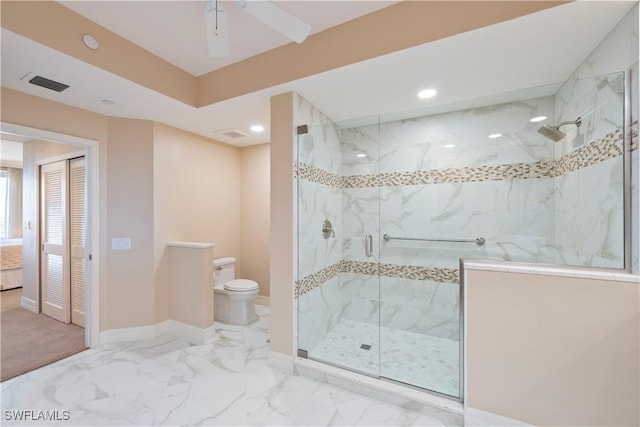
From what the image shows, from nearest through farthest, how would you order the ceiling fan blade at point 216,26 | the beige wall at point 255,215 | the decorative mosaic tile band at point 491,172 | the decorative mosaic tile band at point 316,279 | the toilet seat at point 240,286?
the ceiling fan blade at point 216,26, the decorative mosaic tile band at point 491,172, the decorative mosaic tile band at point 316,279, the toilet seat at point 240,286, the beige wall at point 255,215

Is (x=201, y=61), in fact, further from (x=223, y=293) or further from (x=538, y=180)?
(x=538, y=180)

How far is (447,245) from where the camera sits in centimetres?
277

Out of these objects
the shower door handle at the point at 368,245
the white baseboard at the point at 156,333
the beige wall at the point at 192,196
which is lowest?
the white baseboard at the point at 156,333

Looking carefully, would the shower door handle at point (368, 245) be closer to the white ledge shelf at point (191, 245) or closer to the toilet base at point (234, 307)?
the toilet base at point (234, 307)

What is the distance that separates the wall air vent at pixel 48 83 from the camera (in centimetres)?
197

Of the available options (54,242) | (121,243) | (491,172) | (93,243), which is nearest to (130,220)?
(121,243)

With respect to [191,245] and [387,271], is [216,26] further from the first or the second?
[387,271]

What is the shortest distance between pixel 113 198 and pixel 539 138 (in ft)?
13.3

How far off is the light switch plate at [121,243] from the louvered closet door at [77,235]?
586mm

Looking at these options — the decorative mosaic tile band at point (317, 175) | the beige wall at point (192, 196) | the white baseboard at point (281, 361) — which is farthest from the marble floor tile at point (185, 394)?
the decorative mosaic tile band at point (317, 175)

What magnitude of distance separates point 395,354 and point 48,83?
359 centimetres

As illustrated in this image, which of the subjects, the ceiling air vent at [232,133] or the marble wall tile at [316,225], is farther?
the ceiling air vent at [232,133]

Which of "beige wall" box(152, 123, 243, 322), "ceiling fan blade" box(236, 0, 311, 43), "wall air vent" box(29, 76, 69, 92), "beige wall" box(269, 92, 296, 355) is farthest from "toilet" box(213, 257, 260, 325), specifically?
"ceiling fan blade" box(236, 0, 311, 43)

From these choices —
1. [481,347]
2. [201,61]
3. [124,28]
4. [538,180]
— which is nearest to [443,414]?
[481,347]
